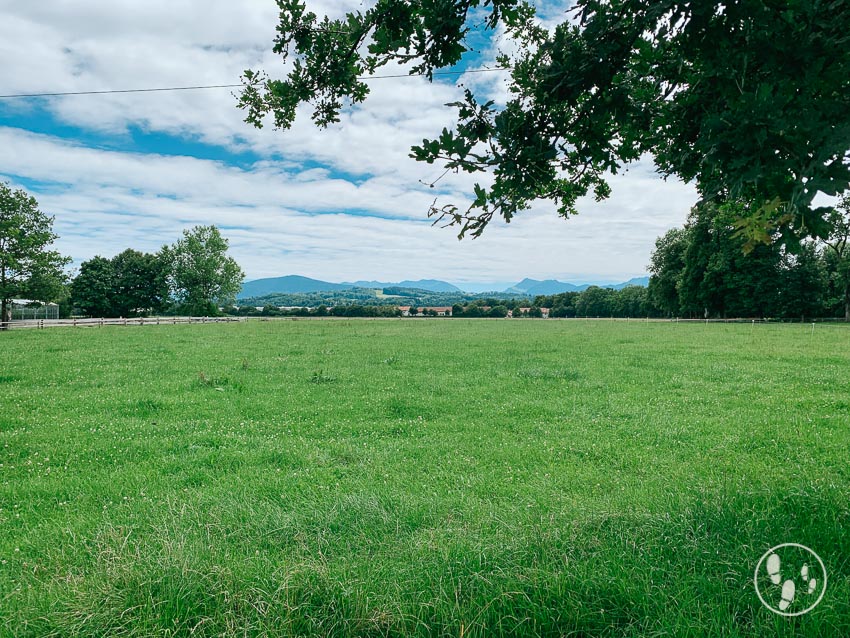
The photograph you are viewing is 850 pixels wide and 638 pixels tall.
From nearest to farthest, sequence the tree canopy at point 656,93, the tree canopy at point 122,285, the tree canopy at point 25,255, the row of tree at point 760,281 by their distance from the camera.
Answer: the tree canopy at point 656,93 < the tree canopy at point 25,255 < the row of tree at point 760,281 < the tree canopy at point 122,285

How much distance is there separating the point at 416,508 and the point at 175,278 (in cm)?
10374

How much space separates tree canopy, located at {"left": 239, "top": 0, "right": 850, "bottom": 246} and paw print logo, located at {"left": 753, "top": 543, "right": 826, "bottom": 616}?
2747 millimetres

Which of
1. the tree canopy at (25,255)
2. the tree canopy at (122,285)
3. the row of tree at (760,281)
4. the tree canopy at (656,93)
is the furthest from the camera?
the tree canopy at (122,285)

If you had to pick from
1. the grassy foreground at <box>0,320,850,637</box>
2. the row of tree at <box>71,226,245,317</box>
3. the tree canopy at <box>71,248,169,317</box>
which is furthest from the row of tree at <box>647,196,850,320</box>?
the tree canopy at <box>71,248,169,317</box>

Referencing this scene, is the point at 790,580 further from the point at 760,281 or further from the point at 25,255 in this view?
the point at 760,281

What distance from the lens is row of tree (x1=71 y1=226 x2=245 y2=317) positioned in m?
94.5

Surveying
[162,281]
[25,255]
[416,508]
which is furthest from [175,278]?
[416,508]

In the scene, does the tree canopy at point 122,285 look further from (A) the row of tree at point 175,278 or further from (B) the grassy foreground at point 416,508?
(B) the grassy foreground at point 416,508

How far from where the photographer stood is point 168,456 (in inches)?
322

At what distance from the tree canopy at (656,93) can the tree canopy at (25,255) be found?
6377 centimetres

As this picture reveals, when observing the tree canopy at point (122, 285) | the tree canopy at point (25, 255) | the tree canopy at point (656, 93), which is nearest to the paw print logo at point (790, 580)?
the tree canopy at point (656, 93)

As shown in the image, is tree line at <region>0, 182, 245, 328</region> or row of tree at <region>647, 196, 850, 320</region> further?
tree line at <region>0, 182, 245, 328</region>

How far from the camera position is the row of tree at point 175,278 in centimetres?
9450

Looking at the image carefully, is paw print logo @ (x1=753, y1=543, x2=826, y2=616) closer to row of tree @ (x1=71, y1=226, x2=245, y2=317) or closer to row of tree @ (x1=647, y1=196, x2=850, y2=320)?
row of tree @ (x1=647, y1=196, x2=850, y2=320)
